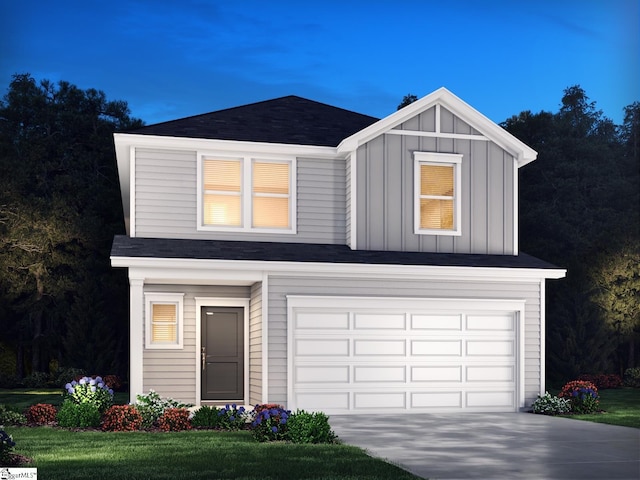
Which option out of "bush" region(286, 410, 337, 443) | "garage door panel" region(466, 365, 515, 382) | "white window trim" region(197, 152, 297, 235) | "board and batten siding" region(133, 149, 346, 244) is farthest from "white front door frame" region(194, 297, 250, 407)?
"bush" region(286, 410, 337, 443)

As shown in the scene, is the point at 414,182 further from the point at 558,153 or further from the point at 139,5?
the point at 558,153

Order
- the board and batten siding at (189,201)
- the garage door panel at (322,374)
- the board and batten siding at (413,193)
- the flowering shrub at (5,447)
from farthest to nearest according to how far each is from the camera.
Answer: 1. the board and batten siding at (413,193)
2. the board and batten siding at (189,201)
3. the garage door panel at (322,374)
4. the flowering shrub at (5,447)

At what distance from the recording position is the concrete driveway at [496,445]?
991 cm

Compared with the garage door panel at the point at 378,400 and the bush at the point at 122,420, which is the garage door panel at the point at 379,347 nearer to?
the garage door panel at the point at 378,400

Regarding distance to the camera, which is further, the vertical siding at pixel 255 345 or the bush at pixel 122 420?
the vertical siding at pixel 255 345

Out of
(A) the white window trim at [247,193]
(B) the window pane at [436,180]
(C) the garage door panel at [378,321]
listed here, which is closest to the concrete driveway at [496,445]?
(C) the garage door panel at [378,321]

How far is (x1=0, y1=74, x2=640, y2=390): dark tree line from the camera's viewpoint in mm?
27438

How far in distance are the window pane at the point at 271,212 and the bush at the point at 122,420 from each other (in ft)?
18.8

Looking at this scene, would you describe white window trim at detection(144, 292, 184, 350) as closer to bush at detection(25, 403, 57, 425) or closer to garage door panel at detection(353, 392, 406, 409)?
bush at detection(25, 403, 57, 425)

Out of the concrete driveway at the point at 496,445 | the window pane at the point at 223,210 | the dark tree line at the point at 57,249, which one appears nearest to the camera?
the concrete driveway at the point at 496,445

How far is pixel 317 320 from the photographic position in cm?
1688

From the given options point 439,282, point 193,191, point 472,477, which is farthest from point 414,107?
point 472,477

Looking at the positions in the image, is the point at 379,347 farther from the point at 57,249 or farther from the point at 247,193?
the point at 57,249

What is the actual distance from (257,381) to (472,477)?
327 inches
